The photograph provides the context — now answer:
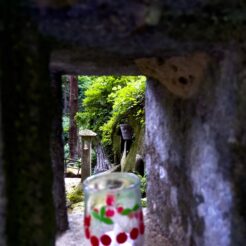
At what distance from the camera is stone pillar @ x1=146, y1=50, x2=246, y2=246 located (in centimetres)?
124

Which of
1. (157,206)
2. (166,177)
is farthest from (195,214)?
(157,206)

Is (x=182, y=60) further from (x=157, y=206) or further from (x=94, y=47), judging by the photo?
(x=157, y=206)

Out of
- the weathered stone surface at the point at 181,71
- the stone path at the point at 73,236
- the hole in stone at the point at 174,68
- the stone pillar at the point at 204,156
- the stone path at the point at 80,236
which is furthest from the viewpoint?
the stone path at the point at 73,236

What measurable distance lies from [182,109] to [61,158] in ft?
3.11

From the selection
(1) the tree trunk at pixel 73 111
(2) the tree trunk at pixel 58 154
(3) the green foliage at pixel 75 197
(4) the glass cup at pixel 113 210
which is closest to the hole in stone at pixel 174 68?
(4) the glass cup at pixel 113 210

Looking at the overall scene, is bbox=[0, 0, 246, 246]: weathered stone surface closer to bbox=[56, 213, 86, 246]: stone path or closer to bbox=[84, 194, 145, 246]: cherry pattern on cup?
bbox=[84, 194, 145, 246]: cherry pattern on cup

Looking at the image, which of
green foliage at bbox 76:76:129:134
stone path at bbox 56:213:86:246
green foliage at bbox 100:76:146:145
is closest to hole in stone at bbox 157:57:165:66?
stone path at bbox 56:213:86:246

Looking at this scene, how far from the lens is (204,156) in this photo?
1435mm

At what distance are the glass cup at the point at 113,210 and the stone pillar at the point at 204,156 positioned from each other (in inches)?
9.3

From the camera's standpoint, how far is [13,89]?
0.99 meters

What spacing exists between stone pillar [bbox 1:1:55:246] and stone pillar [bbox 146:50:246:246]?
559 mm

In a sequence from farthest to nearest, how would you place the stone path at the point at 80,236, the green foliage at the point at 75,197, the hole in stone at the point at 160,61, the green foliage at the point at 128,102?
1. the green foliage at the point at 128,102
2. the green foliage at the point at 75,197
3. the stone path at the point at 80,236
4. the hole in stone at the point at 160,61

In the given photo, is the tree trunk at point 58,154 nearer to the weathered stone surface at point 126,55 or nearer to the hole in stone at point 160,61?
the hole in stone at point 160,61

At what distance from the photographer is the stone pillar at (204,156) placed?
1.24m
